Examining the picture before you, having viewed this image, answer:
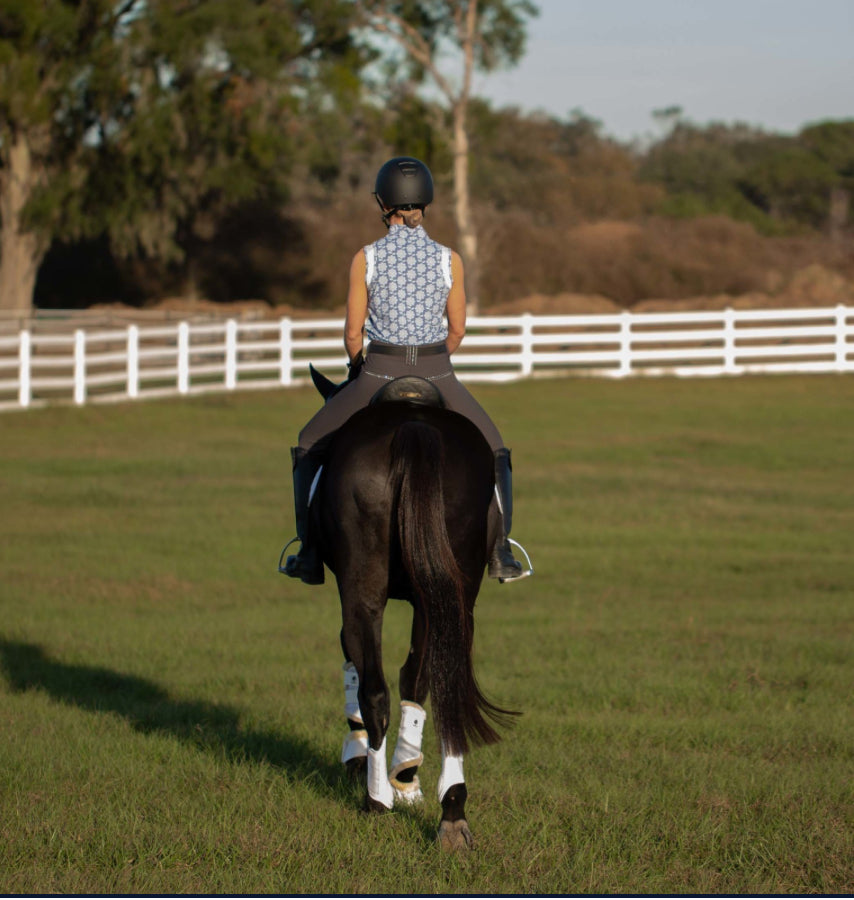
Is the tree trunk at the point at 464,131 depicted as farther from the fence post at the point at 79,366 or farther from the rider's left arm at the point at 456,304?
the rider's left arm at the point at 456,304

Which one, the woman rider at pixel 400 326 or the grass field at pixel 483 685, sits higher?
the woman rider at pixel 400 326

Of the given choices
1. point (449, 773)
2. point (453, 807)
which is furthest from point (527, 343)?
point (453, 807)

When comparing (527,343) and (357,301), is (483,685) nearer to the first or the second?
(357,301)

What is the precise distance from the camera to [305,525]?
6.02 meters

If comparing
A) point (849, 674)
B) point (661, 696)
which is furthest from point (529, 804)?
point (849, 674)

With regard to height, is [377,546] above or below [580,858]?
above

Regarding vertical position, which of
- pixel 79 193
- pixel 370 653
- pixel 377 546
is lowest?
pixel 370 653

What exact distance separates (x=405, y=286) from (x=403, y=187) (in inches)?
17.2

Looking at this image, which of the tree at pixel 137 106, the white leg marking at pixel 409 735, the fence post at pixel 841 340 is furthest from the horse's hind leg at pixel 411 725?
the tree at pixel 137 106

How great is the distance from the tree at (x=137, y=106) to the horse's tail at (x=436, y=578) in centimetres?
3365

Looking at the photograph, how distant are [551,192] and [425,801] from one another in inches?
3150

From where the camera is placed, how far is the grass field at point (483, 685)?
16.5ft

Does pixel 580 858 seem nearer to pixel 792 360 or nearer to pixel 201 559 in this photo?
pixel 201 559

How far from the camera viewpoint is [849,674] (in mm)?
8930
